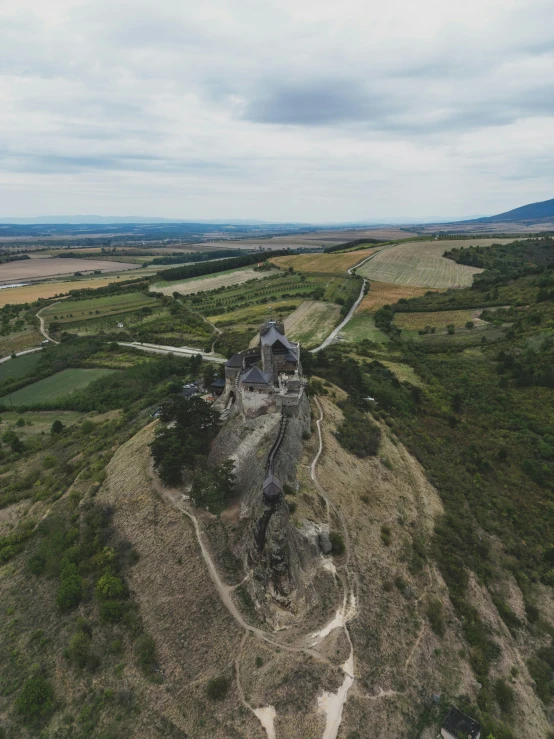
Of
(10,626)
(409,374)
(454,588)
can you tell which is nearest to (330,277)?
(409,374)

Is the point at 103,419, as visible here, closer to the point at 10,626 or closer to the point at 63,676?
the point at 10,626

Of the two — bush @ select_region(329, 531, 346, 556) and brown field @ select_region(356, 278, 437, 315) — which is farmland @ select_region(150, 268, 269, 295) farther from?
bush @ select_region(329, 531, 346, 556)

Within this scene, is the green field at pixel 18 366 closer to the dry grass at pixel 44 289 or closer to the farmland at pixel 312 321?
the dry grass at pixel 44 289

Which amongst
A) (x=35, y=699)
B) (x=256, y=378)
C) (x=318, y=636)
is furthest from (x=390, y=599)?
(x=35, y=699)

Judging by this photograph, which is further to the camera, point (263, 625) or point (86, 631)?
point (86, 631)

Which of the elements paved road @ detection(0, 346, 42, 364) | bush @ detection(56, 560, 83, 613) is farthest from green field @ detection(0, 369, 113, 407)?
bush @ detection(56, 560, 83, 613)

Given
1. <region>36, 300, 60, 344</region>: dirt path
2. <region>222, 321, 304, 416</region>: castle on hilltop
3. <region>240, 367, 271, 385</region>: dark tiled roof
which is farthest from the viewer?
<region>36, 300, 60, 344</region>: dirt path

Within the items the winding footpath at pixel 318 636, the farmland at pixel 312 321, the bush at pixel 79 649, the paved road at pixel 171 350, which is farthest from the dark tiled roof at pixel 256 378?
the farmland at pixel 312 321
